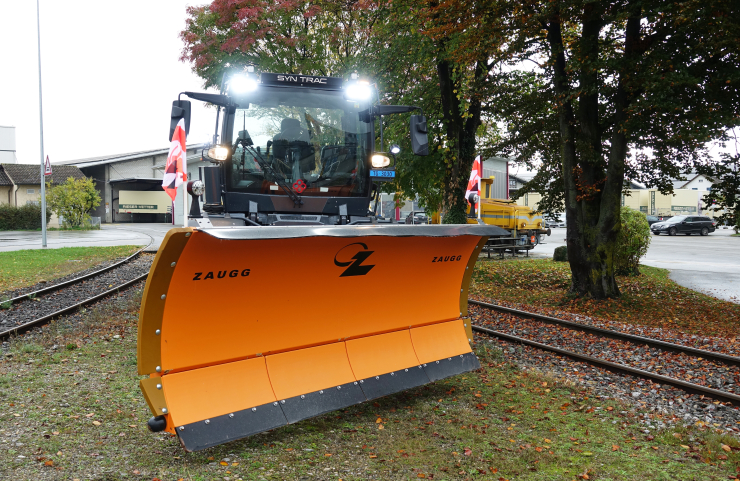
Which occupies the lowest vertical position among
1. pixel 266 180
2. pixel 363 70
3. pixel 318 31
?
pixel 266 180

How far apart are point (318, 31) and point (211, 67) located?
4.24m

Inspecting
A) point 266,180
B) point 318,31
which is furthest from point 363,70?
point 266,180

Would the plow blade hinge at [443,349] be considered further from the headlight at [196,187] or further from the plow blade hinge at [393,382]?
the headlight at [196,187]

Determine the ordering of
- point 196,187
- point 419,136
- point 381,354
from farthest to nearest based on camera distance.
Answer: point 419,136, point 196,187, point 381,354

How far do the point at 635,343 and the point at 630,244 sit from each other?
916 centimetres

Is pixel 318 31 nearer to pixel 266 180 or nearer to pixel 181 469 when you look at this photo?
pixel 266 180

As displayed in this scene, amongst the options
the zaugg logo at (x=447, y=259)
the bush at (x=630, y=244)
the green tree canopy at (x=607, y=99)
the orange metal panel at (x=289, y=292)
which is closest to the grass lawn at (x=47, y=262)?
the orange metal panel at (x=289, y=292)

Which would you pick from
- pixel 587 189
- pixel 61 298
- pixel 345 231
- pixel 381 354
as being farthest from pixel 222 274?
pixel 587 189

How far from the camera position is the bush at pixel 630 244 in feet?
51.4

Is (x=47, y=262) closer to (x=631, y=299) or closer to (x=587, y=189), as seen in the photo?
(x=587, y=189)

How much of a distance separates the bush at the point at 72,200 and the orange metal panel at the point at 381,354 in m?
38.8

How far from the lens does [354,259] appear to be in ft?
14.7

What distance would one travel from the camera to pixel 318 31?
20500mm

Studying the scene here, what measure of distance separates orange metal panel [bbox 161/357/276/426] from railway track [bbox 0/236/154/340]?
5.15 meters
